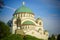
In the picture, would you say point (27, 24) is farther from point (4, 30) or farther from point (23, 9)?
point (4, 30)

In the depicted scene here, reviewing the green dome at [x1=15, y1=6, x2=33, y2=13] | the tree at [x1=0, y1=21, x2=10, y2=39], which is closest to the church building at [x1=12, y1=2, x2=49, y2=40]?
the green dome at [x1=15, y1=6, x2=33, y2=13]

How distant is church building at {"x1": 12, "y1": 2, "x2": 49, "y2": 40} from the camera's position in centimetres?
407

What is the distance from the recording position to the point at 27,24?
4309mm

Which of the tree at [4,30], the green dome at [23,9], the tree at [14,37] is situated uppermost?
the green dome at [23,9]

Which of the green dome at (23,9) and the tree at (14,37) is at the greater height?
the green dome at (23,9)

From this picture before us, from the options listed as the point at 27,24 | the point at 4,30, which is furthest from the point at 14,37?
the point at 27,24

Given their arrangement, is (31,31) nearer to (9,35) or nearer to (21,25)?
(21,25)

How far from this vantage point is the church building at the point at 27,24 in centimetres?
407

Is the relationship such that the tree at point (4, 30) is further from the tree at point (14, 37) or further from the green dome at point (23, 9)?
the green dome at point (23, 9)

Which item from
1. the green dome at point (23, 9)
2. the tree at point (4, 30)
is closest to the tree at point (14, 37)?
the tree at point (4, 30)

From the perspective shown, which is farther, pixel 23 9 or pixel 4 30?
pixel 23 9

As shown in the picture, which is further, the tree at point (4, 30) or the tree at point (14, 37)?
the tree at point (4, 30)

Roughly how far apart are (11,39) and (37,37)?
52 cm

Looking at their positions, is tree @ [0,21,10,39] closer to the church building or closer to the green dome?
the church building
